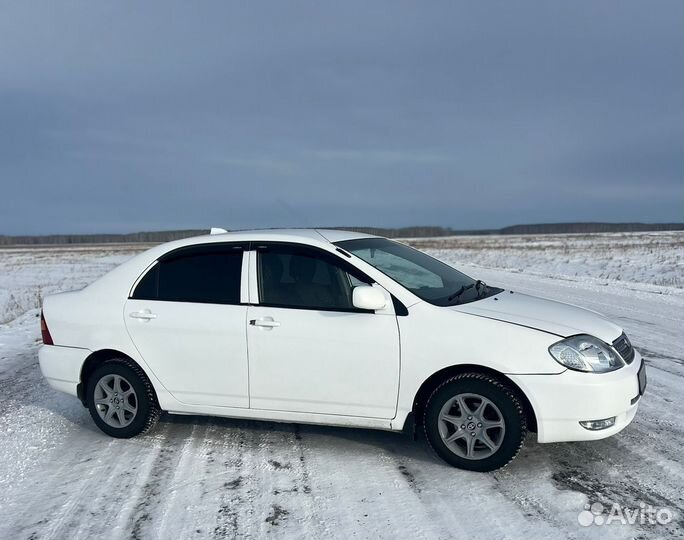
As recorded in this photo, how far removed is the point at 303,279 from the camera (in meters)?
4.67

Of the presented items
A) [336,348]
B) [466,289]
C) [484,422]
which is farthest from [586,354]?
[336,348]

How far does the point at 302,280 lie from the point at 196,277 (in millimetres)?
930

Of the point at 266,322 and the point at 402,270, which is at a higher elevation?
the point at 402,270

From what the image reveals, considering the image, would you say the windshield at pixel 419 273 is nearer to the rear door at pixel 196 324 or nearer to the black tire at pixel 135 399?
the rear door at pixel 196 324

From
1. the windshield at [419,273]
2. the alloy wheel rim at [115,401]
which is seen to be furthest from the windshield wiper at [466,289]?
the alloy wheel rim at [115,401]

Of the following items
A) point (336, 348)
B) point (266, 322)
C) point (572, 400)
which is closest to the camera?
point (572, 400)

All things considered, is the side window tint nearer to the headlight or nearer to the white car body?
the white car body

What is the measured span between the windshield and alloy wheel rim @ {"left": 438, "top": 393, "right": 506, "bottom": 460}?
74cm

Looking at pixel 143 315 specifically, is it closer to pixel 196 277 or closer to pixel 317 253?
pixel 196 277

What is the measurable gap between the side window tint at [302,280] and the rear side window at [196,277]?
25 centimetres

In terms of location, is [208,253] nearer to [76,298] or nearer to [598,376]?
[76,298]

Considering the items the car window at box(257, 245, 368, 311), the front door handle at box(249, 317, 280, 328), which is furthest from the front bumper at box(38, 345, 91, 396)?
the car window at box(257, 245, 368, 311)

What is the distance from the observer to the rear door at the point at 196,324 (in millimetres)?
4637

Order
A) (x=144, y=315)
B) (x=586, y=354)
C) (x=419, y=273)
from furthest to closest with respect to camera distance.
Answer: (x=419, y=273)
(x=144, y=315)
(x=586, y=354)
